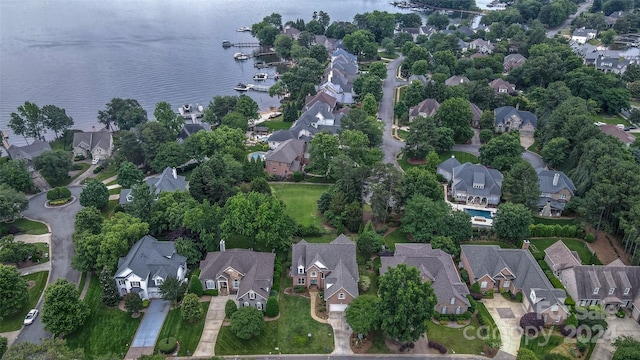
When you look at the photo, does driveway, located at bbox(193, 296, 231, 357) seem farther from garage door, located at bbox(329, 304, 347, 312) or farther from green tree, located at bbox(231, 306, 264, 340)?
garage door, located at bbox(329, 304, 347, 312)

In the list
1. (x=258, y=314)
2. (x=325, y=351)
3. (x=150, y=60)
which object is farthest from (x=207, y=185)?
(x=150, y=60)

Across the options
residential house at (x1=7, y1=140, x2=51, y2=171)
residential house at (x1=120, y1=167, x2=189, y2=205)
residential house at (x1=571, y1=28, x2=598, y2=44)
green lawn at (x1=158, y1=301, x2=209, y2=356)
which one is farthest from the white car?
residential house at (x1=571, y1=28, x2=598, y2=44)

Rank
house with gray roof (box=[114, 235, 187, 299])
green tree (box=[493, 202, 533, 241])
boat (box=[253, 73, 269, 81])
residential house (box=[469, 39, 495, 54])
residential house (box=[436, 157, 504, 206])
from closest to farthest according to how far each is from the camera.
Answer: house with gray roof (box=[114, 235, 187, 299])
green tree (box=[493, 202, 533, 241])
residential house (box=[436, 157, 504, 206])
boat (box=[253, 73, 269, 81])
residential house (box=[469, 39, 495, 54])

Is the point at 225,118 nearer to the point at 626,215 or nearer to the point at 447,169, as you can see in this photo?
the point at 447,169

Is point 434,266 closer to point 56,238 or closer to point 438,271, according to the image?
point 438,271

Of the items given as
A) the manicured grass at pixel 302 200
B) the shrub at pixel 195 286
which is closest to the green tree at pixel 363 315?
the shrub at pixel 195 286

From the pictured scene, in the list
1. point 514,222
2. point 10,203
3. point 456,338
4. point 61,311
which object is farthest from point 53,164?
point 514,222

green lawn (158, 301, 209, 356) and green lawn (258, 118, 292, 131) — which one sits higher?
green lawn (258, 118, 292, 131)
